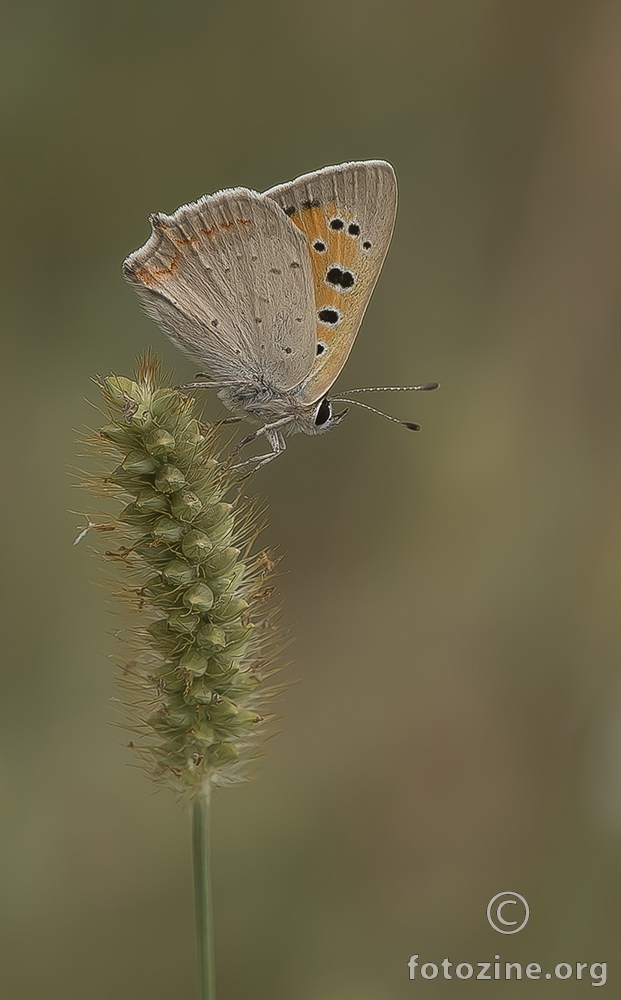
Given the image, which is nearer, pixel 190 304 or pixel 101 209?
pixel 190 304

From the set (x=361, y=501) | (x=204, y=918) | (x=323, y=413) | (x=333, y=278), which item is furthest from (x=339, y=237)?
(x=361, y=501)

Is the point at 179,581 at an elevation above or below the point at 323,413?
below

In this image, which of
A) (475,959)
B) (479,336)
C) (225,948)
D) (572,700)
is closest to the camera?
(475,959)

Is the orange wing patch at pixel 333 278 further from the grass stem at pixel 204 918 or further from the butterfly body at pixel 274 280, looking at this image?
the grass stem at pixel 204 918

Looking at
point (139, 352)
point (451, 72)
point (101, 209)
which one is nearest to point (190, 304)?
point (139, 352)

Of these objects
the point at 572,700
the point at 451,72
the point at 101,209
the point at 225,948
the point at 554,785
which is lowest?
the point at 225,948

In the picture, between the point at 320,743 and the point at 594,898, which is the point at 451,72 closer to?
the point at 320,743

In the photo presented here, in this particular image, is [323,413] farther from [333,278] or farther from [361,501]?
[361,501]
